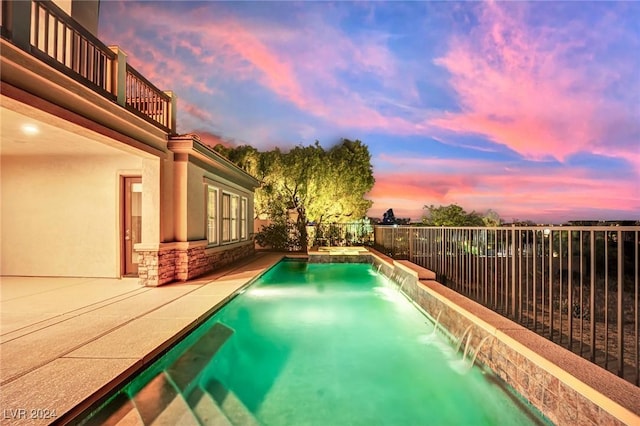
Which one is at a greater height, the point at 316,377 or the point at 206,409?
the point at 206,409

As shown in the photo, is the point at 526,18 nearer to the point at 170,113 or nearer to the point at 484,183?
the point at 170,113

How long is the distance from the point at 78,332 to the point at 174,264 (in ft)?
10.7

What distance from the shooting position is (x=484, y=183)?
2639 cm

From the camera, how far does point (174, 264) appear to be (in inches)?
268

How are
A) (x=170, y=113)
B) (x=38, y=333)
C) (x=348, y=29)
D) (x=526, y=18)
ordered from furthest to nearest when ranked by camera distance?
(x=348, y=29) → (x=526, y=18) → (x=170, y=113) → (x=38, y=333)

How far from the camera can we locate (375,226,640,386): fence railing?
2311 millimetres

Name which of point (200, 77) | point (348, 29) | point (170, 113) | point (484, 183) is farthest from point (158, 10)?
point (484, 183)

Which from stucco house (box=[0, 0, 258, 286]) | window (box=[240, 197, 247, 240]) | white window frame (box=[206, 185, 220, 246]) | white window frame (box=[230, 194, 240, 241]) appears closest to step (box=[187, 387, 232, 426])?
stucco house (box=[0, 0, 258, 286])

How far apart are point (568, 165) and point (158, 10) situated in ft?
86.0

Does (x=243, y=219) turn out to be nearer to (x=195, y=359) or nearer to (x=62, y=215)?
(x=62, y=215)

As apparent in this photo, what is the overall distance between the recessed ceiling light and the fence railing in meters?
6.66

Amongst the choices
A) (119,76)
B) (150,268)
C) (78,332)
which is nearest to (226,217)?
(150,268)

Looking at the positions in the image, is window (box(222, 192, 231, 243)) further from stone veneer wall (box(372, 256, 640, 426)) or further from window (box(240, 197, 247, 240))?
stone veneer wall (box(372, 256, 640, 426))

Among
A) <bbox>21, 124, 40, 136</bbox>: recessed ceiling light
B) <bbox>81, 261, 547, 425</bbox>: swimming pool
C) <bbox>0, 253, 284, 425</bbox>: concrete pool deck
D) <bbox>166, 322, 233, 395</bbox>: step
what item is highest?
<bbox>21, 124, 40, 136</bbox>: recessed ceiling light
